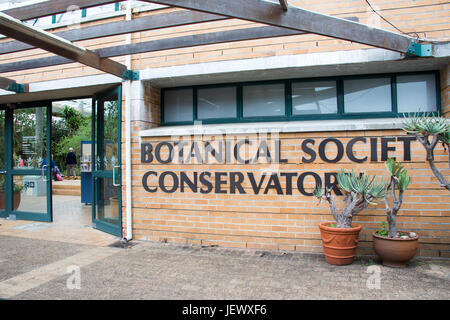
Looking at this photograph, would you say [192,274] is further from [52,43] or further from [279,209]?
[52,43]

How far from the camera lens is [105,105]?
6.24 metres

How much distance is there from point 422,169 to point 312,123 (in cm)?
160

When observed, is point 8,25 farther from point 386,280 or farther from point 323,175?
point 386,280

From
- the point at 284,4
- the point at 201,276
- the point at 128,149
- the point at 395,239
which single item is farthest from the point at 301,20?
the point at 128,149

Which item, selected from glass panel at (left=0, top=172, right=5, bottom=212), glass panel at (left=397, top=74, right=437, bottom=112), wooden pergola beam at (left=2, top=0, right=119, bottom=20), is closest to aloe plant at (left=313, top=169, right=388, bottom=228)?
glass panel at (left=397, top=74, right=437, bottom=112)

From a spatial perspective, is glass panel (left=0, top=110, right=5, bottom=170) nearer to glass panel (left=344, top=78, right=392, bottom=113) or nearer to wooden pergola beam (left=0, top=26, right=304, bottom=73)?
wooden pergola beam (left=0, top=26, right=304, bottom=73)

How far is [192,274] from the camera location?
403 centimetres

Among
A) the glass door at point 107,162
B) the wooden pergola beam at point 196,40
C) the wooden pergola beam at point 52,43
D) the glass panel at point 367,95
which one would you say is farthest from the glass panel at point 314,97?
the glass door at point 107,162

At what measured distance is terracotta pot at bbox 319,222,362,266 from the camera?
13.7 ft

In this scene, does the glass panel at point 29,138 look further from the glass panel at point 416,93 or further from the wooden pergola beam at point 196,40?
the glass panel at point 416,93

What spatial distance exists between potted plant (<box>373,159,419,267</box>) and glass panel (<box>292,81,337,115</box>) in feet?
4.87

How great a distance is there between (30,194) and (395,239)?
23.5 ft

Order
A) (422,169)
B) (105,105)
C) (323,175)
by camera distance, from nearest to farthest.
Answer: (422,169), (323,175), (105,105)
